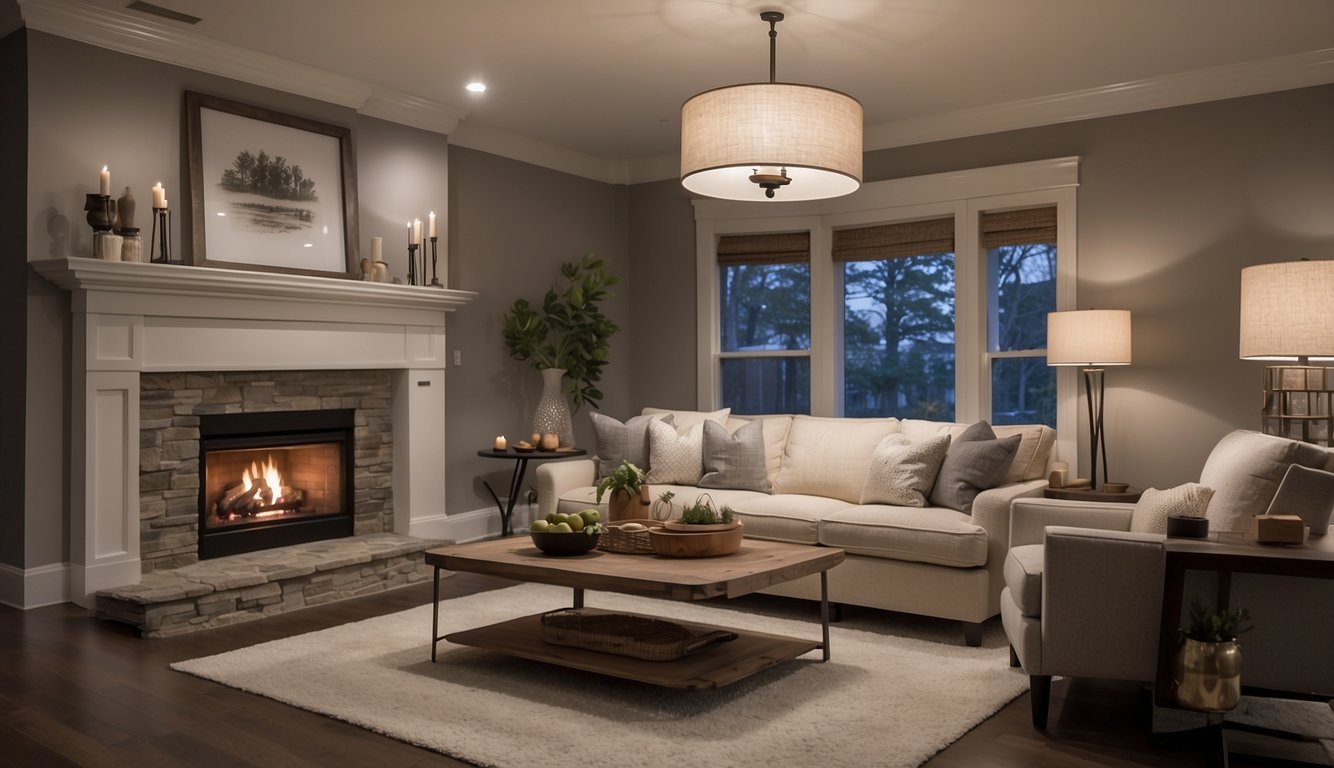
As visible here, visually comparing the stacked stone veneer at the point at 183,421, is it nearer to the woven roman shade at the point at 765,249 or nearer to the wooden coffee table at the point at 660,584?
the wooden coffee table at the point at 660,584

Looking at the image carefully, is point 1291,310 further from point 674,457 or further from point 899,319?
point 674,457

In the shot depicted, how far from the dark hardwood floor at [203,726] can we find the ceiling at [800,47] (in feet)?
8.74

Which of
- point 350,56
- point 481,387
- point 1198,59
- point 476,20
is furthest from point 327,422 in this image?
point 1198,59

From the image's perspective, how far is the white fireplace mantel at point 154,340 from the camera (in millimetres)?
4305

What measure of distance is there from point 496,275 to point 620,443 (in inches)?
62.8

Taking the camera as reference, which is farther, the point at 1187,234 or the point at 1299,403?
the point at 1187,234

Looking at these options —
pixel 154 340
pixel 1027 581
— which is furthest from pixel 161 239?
pixel 1027 581

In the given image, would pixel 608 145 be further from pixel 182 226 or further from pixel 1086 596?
pixel 1086 596

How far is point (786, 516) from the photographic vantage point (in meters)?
4.58

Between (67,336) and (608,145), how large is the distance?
355 centimetres

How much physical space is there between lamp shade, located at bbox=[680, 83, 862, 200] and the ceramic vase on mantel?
2.96 metres

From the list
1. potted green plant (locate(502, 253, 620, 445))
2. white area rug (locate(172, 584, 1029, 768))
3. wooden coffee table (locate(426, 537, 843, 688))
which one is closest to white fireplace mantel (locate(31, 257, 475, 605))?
potted green plant (locate(502, 253, 620, 445))

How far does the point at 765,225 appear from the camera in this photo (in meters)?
6.72

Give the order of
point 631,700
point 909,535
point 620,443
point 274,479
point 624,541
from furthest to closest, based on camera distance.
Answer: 1. point 620,443
2. point 274,479
3. point 909,535
4. point 624,541
5. point 631,700
